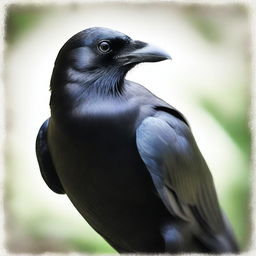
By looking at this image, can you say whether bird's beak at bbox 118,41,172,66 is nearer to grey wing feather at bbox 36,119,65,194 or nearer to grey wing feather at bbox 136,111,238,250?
grey wing feather at bbox 136,111,238,250

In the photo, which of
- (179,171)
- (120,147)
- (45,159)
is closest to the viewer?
(120,147)

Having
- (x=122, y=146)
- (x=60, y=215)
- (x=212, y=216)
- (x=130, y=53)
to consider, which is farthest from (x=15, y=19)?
(x=212, y=216)

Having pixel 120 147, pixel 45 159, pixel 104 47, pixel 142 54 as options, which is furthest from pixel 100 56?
pixel 45 159

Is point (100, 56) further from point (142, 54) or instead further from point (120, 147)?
point (120, 147)

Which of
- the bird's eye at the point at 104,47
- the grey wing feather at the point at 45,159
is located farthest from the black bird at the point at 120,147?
the grey wing feather at the point at 45,159

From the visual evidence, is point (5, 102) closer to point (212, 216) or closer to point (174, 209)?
point (174, 209)

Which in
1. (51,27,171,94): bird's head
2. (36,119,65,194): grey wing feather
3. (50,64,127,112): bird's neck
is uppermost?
(51,27,171,94): bird's head

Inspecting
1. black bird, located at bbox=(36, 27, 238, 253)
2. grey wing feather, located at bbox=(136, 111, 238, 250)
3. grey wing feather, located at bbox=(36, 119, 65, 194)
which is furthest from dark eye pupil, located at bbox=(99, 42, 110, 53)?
grey wing feather, located at bbox=(36, 119, 65, 194)

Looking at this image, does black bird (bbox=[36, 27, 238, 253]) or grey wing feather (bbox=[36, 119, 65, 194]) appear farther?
grey wing feather (bbox=[36, 119, 65, 194])

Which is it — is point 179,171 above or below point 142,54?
below

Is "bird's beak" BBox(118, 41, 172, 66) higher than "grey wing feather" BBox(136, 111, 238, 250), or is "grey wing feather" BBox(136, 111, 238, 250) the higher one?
"bird's beak" BBox(118, 41, 172, 66)
